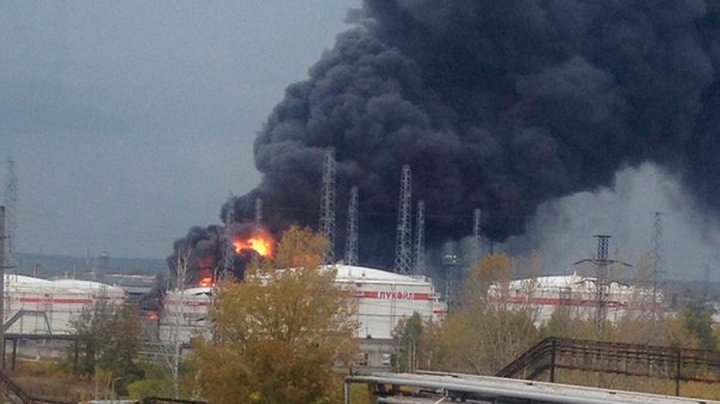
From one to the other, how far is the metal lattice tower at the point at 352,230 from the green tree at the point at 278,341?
33619mm

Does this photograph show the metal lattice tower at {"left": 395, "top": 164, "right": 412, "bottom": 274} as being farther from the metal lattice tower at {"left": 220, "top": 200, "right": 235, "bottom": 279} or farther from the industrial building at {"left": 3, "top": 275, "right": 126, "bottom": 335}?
the industrial building at {"left": 3, "top": 275, "right": 126, "bottom": 335}

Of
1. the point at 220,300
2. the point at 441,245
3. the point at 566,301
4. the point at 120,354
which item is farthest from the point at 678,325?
the point at 441,245

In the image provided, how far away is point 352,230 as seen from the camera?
5619cm

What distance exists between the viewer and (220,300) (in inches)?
833

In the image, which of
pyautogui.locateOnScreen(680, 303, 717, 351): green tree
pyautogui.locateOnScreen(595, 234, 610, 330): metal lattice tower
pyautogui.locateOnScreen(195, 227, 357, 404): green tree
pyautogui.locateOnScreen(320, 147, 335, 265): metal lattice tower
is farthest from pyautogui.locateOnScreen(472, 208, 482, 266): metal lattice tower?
pyautogui.locateOnScreen(195, 227, 357, 404): green tree

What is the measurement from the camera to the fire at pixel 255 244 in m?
53.3

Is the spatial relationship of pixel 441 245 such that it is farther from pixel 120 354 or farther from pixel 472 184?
pixel 120 354

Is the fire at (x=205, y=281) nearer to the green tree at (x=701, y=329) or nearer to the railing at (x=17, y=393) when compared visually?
the green tree at (x=701, y=329)

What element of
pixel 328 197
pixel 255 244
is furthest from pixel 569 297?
pixel 255 244

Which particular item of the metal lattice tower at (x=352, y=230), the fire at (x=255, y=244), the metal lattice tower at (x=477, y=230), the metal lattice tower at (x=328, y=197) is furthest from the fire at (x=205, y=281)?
the metal lattice tower at (x=477, y=230)

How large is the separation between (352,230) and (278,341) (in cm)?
3620

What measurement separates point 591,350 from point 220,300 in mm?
6454

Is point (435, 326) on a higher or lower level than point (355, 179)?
lower

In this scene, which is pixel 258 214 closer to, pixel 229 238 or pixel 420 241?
pixel 229 238
